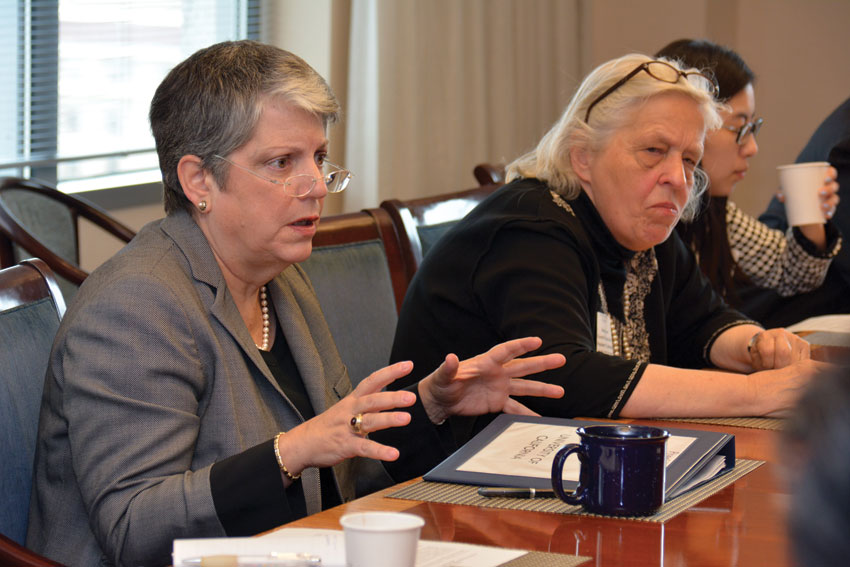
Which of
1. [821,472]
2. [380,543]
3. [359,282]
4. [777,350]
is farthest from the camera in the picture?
[359,282]

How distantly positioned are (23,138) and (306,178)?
1.97 meters

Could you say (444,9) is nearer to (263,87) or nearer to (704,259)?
(704,259)

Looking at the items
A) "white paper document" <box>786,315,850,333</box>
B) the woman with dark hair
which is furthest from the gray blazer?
the woman with dark hair

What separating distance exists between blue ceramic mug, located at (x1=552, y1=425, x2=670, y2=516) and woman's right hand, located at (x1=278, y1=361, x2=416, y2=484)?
0.21 meters

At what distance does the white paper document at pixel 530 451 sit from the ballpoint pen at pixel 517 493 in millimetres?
56

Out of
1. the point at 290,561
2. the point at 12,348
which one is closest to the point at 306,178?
the point at 12,348

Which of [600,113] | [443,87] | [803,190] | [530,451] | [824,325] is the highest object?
[600,113]

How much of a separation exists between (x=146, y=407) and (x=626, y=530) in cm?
62

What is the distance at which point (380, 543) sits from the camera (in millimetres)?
847

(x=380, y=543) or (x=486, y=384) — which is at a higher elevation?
(x=380, y=543)

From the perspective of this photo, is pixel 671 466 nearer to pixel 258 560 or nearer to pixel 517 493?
pixel 517 493

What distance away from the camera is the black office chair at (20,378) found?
1.37m

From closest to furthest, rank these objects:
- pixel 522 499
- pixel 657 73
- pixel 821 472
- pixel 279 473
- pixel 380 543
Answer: pixel 821 472 < pixel 380 543 < pixel 522 499 < pixel 279 473 < pixel 657 73

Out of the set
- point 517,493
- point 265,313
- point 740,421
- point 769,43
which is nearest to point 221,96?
point 265,313
